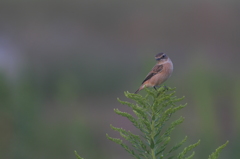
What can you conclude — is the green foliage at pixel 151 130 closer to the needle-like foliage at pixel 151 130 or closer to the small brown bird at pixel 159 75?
the needle-like foliage at pixel 151 130

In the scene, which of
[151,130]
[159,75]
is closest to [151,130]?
[151,130]

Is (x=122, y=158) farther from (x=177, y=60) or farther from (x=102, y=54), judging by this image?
(x=102, y=54)

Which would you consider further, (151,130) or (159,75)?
(159,75)

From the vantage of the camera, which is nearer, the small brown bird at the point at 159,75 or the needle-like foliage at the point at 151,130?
the needle-like foliage at the point at 151,130

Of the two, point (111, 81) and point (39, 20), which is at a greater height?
point (39, 20)

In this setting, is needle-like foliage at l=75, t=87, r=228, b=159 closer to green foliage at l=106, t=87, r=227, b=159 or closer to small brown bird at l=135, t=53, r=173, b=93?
green foliage at l=106, t=87, r=227, b=159

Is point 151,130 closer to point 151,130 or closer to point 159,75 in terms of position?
point 151,130

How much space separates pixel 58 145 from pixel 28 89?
5.30m

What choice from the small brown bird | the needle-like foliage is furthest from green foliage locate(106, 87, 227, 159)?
the small brown bird

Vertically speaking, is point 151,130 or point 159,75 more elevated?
point 159,75

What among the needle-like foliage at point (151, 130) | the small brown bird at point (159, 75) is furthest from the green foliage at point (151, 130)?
the small brown bird at point (159, 75)

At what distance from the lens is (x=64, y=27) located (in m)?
142

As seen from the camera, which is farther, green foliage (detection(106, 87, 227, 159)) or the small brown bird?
the small brown bird

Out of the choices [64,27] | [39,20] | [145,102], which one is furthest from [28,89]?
[39,20]
